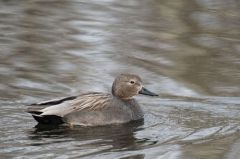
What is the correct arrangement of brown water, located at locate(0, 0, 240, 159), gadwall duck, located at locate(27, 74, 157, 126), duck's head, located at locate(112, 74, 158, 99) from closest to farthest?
brown water, located at locate(0, 0, 240, 159) < gadwall duck, located at locate(27, 74, 157, 126) < duck's head, located at locate(112, 74, 158, 99)

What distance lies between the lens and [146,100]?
12930 mm

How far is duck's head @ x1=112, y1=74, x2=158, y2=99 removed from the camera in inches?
476

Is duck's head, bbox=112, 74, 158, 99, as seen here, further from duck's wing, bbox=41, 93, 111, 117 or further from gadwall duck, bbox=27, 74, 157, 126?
duck's wing, bbox=41, 93, 111, 117

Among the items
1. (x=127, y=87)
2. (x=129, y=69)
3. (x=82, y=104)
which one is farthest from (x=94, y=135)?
(x=129, y=69)

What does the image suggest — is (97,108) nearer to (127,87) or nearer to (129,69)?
(127,87)

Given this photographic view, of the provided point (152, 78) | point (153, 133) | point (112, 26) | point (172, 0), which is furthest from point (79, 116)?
point (172, 0)

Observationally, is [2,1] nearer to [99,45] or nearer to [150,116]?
[99,45]

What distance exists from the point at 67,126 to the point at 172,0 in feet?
28.9

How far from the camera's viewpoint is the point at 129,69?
14336 mm

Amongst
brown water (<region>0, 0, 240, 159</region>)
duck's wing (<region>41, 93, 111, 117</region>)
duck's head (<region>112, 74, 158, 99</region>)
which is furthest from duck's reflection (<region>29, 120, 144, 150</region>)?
duck's head (<region>112, 74, 158, 99</region>)

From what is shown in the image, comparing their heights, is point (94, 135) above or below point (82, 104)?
below

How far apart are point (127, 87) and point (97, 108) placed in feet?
2.38

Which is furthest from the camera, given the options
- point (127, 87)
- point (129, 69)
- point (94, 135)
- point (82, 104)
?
point (129, 69)

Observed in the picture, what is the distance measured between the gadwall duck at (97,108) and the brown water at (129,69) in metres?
0.16
